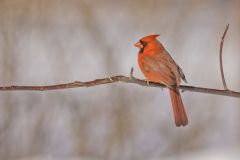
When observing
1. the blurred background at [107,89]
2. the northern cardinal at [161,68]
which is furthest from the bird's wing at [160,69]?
the blurred background at [107,89]

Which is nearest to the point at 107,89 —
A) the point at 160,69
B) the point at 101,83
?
the point at 160,69

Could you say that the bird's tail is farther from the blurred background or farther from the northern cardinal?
the blurred background

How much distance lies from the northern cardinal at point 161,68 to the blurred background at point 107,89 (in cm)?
92

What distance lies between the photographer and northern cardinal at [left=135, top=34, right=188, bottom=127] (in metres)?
0.61

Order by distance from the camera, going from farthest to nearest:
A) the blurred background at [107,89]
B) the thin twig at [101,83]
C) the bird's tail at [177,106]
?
the blurred background at [107,89] < the bird's tail at [177,106] < the thin twig at [101,83]

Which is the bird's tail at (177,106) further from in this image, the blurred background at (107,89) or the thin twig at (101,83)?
the blurred background at (107,89)

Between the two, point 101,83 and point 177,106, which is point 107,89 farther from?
point 101,83

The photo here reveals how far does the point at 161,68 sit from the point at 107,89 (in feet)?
4.24

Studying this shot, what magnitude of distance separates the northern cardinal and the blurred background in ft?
3.01

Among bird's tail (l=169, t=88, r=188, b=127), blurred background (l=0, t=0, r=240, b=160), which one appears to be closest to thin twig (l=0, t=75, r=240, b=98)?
bird's tail (l=169, t=88, r=188, b=127)

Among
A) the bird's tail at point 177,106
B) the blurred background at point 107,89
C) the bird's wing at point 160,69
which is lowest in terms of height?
the bird's tail at point 177,106

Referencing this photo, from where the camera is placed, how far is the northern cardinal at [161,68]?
2.00 feet

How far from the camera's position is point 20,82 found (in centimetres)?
162

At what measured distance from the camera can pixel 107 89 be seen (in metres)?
1.93
